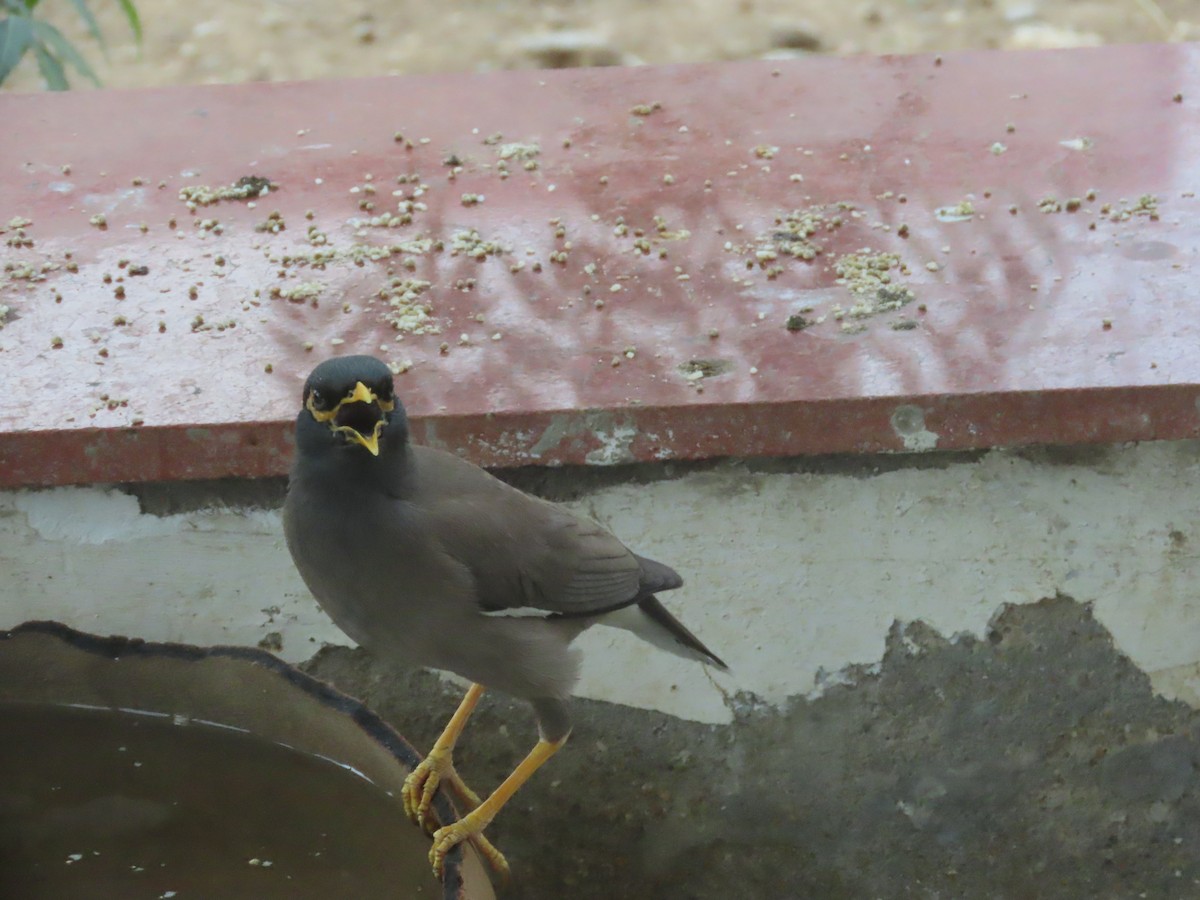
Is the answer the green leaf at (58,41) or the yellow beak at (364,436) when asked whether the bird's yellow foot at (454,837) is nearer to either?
the yellow beak at (364,436)

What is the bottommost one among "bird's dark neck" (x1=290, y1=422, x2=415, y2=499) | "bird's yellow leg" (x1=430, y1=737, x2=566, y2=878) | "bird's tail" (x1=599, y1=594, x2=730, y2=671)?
"bird's yellow leg" (x1=430, y1=737, x2=566, y2=878)

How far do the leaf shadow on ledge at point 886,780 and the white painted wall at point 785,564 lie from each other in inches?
2.0

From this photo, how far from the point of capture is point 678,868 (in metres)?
2.86

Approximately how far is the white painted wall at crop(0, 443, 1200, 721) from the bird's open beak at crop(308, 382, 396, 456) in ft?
2.44

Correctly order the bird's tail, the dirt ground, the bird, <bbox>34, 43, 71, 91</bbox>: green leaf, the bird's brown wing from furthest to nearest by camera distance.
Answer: the dirt ground → <bbox>34, 43, 71, 91</bbox>: green leaf → the bird's tail → the bird's brown wing → the bird

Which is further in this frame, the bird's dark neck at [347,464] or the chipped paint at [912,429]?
the chipped paint at [912,429]

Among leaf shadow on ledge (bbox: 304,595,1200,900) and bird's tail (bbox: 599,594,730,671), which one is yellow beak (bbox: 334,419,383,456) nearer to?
bird's tail (bbox: 599,594,730,671)

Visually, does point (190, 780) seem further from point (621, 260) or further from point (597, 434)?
point (621, 260)

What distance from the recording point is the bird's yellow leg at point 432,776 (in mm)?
2350

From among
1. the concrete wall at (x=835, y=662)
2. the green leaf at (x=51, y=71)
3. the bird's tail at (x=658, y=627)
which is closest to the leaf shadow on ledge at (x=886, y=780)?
the concrete wall at (x=835, y=662)

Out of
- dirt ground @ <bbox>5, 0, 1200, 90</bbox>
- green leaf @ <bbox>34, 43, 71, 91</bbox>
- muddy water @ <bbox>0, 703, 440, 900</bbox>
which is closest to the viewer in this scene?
muddy water @ <bbox>0, 703, 440, 900</bbox>

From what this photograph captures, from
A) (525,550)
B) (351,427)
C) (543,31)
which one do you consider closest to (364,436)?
(351,427)

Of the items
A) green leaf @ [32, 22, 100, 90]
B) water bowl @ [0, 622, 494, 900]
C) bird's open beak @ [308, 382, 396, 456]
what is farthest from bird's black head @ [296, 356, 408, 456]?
green leaf @ [32, 22, 100, 90]

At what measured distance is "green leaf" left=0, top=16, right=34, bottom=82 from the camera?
3.34m
